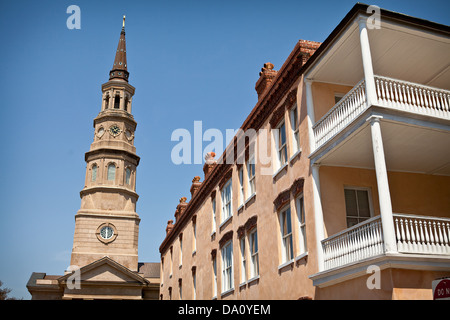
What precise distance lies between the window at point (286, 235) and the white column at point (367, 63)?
19.6ft

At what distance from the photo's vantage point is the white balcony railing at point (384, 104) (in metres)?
13.1

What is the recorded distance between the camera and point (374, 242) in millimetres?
11867

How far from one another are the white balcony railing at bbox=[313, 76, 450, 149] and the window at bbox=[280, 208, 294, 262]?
11.5 ft

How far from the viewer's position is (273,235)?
59.3 ft

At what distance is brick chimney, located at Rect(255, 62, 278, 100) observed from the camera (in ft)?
71.3

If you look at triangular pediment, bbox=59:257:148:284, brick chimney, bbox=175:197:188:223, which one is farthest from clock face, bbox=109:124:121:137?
brick chimney, bbox=175:197:188:223

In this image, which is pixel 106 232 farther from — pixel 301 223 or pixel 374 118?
pixel 374 118

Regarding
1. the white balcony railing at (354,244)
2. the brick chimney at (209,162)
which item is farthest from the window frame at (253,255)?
the brick chimney at (209,162)

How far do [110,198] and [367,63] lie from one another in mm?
57439

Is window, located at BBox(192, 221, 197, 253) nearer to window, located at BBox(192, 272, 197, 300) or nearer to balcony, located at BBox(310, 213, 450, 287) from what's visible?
window, located at BBox(192, 272, 197, 300)

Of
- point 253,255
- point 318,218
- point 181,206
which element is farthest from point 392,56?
point 181,206

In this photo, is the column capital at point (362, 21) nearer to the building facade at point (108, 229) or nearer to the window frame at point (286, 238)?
the window frame at point (286, 238)

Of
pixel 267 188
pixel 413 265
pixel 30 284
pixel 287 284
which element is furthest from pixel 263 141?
pixel 30 284
